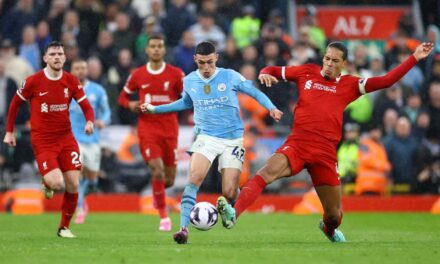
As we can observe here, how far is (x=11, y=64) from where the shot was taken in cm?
2573

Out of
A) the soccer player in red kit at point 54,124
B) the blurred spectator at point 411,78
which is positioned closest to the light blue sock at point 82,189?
the soccer player in red kit at point 54,124

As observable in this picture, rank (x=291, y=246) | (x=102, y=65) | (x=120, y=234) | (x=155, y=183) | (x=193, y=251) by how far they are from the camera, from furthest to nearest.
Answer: (x=102, y=65) < (x=155, y=183) < (x=120, y=234) < (x=291, y=246) < (x=193, y=251)

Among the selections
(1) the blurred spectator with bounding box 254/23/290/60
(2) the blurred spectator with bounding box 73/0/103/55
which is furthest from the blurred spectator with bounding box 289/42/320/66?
(2) the blurred spectator with bounding box 73/0/103/55

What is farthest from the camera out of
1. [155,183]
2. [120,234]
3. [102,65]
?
[102,65]

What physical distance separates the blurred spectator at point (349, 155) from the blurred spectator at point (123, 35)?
579 centimetres

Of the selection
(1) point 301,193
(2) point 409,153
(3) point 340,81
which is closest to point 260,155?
(1) point 301,193

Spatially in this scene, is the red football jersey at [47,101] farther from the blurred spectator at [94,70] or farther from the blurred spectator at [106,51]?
the blurred spectator at [106,51]

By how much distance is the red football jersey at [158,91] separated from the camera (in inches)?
732

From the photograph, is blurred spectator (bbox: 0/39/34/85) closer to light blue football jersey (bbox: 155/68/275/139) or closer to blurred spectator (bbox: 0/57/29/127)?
blurred spectator (bbox: 0/57/29/127)

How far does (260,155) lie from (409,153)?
134 inches

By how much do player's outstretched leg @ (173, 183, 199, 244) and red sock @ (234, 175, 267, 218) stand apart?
2.67ft

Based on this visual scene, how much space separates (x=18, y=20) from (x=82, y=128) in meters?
7.68

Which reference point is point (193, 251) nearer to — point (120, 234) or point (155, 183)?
point (120, 234)

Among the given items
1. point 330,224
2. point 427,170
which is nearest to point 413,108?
point 427,170
